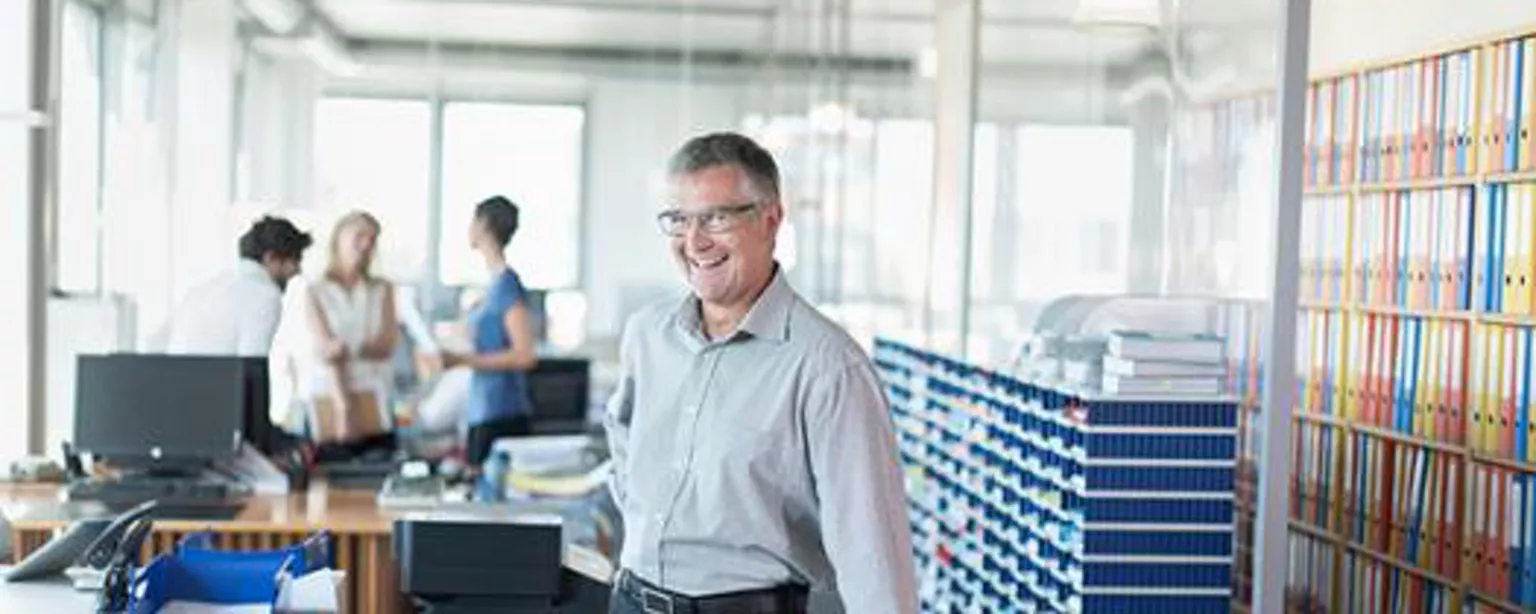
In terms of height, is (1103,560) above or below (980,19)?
below

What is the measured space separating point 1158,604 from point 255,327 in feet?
10.7

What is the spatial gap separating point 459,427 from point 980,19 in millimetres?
3138

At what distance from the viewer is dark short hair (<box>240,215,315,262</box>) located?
6762mm

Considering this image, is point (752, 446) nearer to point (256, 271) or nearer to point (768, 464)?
point (768, 464)

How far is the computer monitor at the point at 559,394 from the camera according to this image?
27.3ft

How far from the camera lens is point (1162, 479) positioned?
492 cm

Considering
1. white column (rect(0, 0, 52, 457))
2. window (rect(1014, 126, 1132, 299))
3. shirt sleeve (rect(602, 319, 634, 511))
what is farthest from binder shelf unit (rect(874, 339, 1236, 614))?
white column (rect(0, 0, 52, 457))

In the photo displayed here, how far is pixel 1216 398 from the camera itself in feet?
16.0

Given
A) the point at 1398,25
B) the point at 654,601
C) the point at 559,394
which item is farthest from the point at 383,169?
the point at 654,601

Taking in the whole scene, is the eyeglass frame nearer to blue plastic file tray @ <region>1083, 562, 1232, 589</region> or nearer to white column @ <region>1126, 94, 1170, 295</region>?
blue plastic file tray @ <region>1083, 562, 1232, 589</region>

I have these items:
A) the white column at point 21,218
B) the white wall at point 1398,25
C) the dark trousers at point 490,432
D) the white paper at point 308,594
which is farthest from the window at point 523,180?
the white paper at point 308,594

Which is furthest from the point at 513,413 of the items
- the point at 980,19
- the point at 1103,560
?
the point at 1103,560

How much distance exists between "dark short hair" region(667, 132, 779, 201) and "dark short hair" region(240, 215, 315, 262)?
366 cm

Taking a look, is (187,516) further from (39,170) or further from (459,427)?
(459,427)
